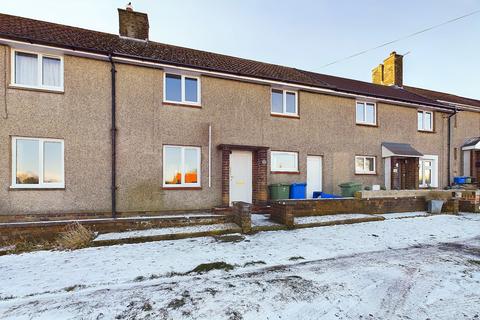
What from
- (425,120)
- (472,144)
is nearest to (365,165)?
(425,120)

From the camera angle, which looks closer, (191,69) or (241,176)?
(191,69)

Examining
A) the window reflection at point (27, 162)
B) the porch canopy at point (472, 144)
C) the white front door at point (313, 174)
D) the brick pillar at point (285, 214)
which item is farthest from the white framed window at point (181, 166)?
the porch canopy at point (472, 144)

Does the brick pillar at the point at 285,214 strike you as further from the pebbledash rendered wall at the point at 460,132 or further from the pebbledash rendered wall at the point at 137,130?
the pebbledash rendered wall at the point at 460,132

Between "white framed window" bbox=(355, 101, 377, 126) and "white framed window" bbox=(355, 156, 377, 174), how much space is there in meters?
1.73

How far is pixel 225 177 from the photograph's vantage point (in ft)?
28.0

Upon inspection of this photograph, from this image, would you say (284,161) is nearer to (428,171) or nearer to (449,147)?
(428,171)

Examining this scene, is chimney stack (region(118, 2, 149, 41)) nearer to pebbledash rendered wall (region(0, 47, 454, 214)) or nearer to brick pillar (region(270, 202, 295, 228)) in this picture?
pebbledash rendered wall (region(0, 47, 454, 214))

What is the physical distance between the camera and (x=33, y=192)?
679 cm

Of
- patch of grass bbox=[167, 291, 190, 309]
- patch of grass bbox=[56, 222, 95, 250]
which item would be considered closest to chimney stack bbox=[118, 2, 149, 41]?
patch of grass bbox=[56, 222, 95, 250]

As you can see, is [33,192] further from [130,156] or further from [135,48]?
[135,48]

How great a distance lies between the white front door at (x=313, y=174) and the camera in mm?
10234

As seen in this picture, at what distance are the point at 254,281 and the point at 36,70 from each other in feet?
28.0

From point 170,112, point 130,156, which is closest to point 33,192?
point 130,156

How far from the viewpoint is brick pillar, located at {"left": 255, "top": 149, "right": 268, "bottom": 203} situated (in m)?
8.95
